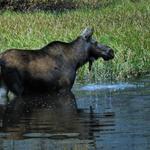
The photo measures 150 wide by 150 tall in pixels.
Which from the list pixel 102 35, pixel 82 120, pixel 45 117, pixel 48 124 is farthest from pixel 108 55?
pixel 48 124

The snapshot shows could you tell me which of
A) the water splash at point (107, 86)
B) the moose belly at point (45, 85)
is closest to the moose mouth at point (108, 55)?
the water splash at point (107, 86)

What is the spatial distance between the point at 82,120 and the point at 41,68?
3705 mm

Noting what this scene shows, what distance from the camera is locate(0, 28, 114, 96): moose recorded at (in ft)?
44.1

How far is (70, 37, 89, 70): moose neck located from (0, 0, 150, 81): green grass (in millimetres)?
1240

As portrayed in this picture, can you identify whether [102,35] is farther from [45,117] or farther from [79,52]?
[45,117]

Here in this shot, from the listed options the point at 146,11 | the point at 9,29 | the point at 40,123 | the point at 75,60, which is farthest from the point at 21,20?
the point at 40,123

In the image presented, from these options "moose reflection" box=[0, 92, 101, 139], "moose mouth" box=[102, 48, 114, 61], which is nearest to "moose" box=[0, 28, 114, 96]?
"moose reflection" box=[0, 92, 101, 139]

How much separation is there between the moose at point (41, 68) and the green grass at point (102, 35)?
1.74 m

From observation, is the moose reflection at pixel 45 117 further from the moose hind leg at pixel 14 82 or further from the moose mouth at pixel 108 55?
the moose mouth at pixel 108 55

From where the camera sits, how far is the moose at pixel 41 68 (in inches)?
529

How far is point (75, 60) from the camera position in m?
14.4

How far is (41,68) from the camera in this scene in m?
13.7

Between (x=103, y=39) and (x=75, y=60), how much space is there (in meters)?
4.72

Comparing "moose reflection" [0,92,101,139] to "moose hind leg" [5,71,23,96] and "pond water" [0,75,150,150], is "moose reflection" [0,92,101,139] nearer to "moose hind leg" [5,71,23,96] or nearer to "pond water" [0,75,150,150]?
"pond water" [0,75,150,150]
